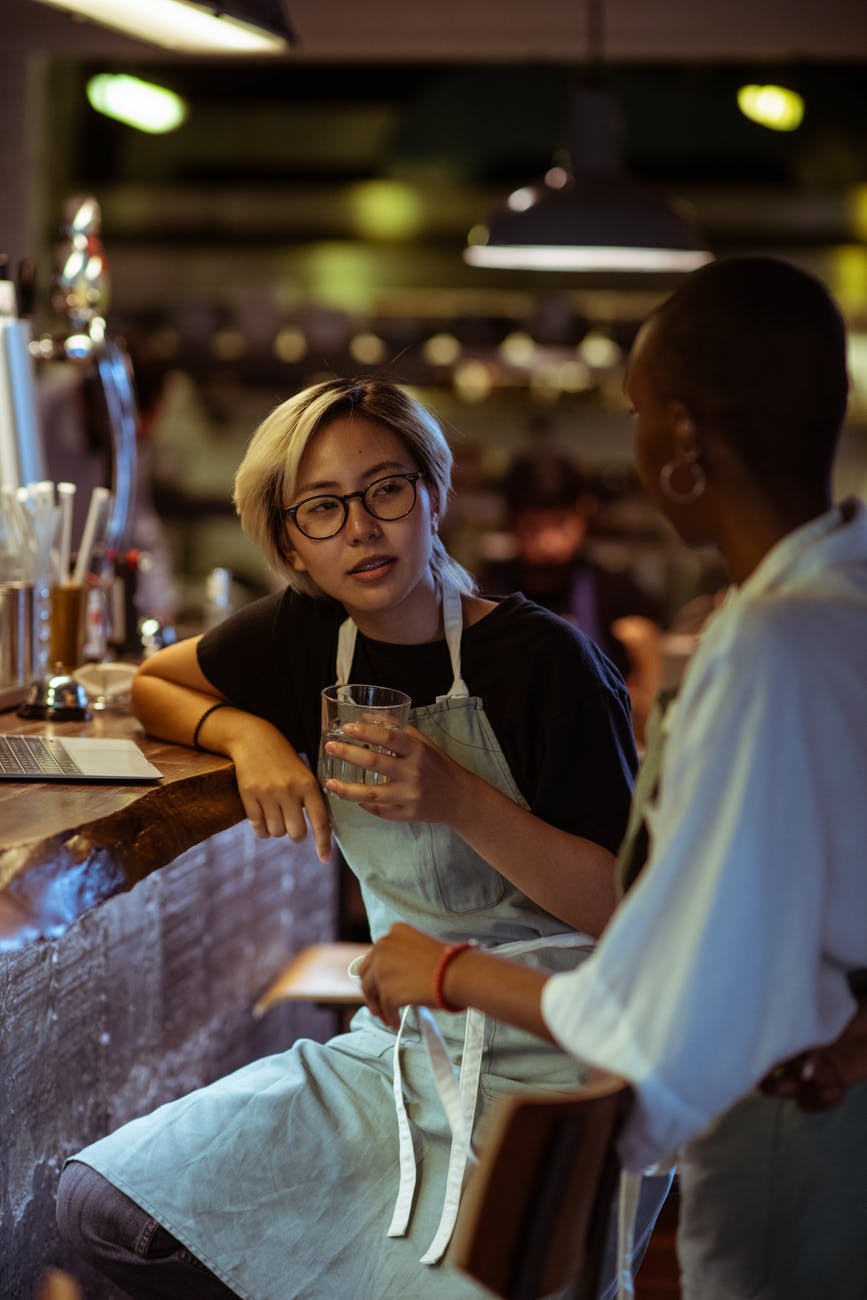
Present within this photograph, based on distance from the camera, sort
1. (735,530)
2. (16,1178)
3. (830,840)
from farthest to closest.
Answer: (16,1178), (735,530), (830,840)

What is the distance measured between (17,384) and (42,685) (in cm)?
100

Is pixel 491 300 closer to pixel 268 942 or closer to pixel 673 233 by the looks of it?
pixel 673 233

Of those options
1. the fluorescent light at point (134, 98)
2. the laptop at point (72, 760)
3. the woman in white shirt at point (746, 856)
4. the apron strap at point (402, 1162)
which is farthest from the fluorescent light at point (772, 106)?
the woman in white shirt at point (746, 856)

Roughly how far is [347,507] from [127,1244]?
887 millimetres

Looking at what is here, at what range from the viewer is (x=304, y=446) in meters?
1.89

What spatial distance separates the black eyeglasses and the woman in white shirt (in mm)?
666

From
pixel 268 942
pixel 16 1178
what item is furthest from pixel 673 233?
pixel 16 1178

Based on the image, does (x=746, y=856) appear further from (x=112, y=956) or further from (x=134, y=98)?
(x=134, y=98)

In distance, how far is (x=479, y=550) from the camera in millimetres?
7551

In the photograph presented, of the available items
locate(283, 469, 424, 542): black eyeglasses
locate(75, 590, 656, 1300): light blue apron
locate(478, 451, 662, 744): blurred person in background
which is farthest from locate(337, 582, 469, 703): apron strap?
locate(478, 451, 662, 744): blurred person in background

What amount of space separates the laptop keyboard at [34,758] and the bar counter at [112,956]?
0.16 ft

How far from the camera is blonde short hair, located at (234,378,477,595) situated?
6.23 feet

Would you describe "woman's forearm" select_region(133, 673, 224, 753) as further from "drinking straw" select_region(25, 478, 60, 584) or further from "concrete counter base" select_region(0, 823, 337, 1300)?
"drinking straw" select_region(25, 478, 60, 584)

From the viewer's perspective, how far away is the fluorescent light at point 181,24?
2805 mm
